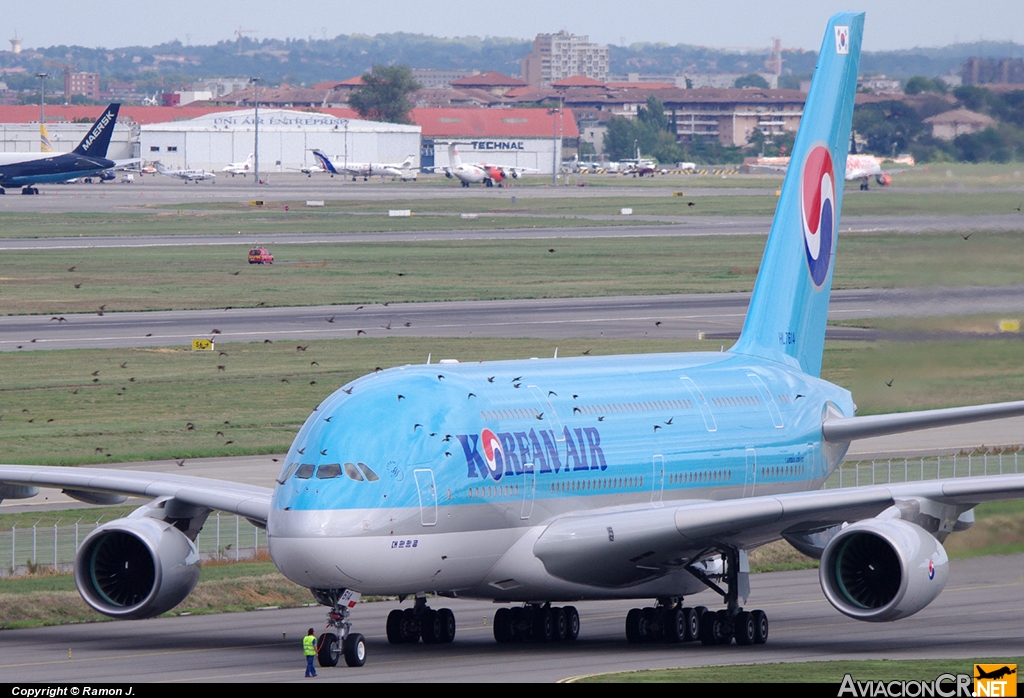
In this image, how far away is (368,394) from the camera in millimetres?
29609

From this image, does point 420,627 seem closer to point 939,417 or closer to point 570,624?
point 570,624

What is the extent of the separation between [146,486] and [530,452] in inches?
314

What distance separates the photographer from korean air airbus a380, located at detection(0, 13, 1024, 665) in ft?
92.1

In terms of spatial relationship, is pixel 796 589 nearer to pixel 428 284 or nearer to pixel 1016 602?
pixel 1016 602

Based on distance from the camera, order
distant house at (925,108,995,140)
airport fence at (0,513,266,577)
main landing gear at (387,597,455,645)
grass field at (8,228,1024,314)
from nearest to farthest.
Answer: main landing gear at (387,597,455,645), airport fence at (0,513,266,577), distant house at (925,108,995,140), grass field at (8,228,1024,314)

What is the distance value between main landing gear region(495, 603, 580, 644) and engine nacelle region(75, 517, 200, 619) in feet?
20.3

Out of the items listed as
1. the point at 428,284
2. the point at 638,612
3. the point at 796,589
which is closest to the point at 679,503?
the point at 638,612

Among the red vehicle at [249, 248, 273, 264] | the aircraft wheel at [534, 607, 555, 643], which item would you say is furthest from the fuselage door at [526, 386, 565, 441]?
the red vehicle at [249, 248, 273, 264]

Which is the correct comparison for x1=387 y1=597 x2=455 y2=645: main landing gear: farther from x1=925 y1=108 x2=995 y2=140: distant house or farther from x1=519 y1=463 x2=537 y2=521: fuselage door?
x1=925 y1=108 x2=995 y2=140: distant house

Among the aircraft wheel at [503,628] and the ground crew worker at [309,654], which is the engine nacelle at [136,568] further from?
the aircraft wheel at [503,628]

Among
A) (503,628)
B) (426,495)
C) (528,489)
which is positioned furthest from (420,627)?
(426,495)

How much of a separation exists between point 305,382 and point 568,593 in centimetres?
4214

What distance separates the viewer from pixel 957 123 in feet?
195

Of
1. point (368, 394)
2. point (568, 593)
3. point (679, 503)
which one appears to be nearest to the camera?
point (368, 394)
